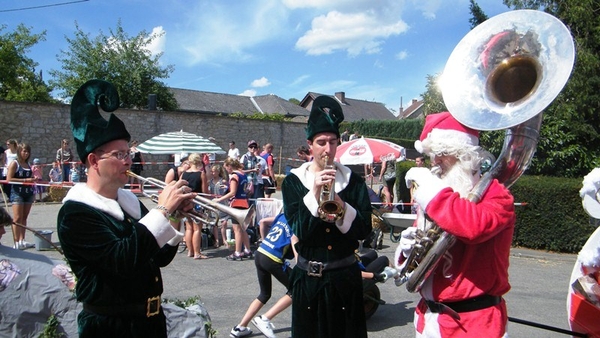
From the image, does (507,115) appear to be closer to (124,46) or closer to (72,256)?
(72,256)

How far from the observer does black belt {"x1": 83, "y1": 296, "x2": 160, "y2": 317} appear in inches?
87.4

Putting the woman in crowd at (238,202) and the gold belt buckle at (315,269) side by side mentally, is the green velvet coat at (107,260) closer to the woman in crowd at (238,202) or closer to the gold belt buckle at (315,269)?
the gold belt buckle at (315,269)

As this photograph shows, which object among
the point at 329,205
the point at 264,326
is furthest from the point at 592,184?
the point at 264,326

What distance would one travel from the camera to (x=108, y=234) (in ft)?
7.05

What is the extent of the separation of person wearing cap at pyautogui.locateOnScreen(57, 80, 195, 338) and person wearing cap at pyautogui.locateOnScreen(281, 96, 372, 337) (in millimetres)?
819

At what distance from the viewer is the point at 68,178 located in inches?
615

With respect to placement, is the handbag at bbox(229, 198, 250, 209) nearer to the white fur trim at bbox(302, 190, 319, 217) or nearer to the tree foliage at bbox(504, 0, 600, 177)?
the white fur trim at bbox(302, 190, 319, 217)

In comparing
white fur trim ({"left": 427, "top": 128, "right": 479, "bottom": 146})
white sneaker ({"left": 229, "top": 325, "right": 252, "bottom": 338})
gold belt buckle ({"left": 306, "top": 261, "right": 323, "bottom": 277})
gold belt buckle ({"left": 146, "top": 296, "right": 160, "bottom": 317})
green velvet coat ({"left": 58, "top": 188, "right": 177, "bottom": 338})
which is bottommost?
white sneaker ({"left": 229, "top": 325, "right": 252, "bottom": 338})

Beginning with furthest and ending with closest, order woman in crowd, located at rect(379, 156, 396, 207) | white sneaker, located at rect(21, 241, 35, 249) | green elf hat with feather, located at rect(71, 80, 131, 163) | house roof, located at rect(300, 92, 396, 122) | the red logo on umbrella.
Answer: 1. house roof, located at rect(300, 92, 396, 122)
2. the red logo on umbrella
3. woman in crowd, located at rect(379, 156, 396, 207)
4. white sneaker, located at rect(21, 241, 35, 249)
5. green elf hat with feather, located at rect(71, 80, 131, 163)

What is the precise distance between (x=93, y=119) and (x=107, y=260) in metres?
0.68

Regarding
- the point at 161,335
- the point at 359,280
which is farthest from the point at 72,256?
the point at 359,280

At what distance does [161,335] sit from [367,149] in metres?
10.1

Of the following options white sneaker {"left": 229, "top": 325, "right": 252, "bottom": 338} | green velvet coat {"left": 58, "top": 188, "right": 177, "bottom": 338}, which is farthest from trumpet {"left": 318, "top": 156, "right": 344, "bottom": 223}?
white sneaker {"left": 229, "top": 325, "right": 252, "bottom": 338}

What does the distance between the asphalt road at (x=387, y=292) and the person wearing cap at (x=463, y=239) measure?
2677mm
